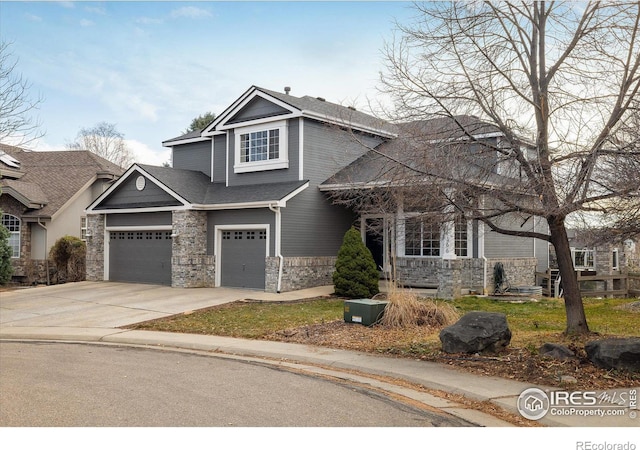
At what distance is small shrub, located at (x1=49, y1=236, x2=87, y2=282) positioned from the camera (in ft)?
84.5

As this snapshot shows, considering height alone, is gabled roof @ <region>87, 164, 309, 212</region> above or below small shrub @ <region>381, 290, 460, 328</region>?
above

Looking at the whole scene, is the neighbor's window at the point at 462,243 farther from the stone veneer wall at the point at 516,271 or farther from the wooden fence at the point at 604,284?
the wooden fence at the point at 604,284

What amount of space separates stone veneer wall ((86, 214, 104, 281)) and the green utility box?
50.0 feet

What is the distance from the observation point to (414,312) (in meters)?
12.8

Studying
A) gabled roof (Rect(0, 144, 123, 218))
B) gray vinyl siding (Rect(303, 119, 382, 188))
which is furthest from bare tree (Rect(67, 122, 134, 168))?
gray vinyl siding (Rect(303, 119, 382, 188))

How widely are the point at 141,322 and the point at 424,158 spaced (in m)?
8.93

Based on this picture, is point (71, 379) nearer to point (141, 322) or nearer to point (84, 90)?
point (141, 322)

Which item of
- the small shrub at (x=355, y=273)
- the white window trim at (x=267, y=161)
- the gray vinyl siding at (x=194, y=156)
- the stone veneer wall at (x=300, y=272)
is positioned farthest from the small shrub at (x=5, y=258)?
the small shrub at (x=355, y=273)

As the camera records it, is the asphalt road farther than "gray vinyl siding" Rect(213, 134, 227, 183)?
No

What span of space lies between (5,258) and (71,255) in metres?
2.62

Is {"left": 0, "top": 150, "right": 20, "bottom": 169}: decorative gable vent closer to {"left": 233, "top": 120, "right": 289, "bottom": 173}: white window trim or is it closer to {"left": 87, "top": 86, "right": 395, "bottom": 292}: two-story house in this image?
{"left": 87, "top": 86, "right": 395, "bottom": 292}: two-story house

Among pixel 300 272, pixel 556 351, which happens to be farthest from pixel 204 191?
pixel 556 351

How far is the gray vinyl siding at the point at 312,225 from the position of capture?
19.9 meters

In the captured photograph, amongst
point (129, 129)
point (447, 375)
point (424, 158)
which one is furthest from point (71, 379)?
point (129, 129)
